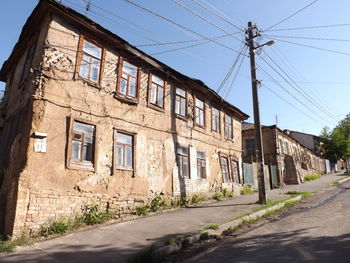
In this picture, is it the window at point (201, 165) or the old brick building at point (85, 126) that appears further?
the window at point (201, 165)

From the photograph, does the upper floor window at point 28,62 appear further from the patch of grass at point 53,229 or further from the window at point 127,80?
the patch of grass at point 53,229

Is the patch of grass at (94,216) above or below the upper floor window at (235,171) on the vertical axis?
below

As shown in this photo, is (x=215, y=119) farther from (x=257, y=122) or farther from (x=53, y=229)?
(x=53, y=229)

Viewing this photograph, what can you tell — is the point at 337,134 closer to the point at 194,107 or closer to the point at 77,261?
the point at 194,107

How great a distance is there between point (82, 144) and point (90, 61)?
3.10 metres

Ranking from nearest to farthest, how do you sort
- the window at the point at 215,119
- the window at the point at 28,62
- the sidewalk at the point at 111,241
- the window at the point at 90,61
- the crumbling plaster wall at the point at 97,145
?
the sidewalk at the point at 111,241 < the crumbling plaster wall at the point at 97,145 < the window at the point at 90,61 < the window at the point at 28,62 < the window at the point at 215,119

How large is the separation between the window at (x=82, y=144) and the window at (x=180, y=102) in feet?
16.5

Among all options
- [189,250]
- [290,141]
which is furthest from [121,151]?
[290,141]

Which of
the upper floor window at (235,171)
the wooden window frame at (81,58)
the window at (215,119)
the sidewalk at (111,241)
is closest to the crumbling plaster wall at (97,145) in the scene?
the wooden window frame at (81,58)

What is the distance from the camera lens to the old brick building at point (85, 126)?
698 cm

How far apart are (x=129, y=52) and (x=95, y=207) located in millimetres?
6228

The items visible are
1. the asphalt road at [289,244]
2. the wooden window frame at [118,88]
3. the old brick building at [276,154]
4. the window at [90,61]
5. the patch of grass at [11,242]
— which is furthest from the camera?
the old brick building at [276,154]

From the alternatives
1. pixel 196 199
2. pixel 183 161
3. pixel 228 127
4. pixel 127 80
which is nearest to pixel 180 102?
pixel 183 161

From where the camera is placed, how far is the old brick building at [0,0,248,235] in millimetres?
6977
